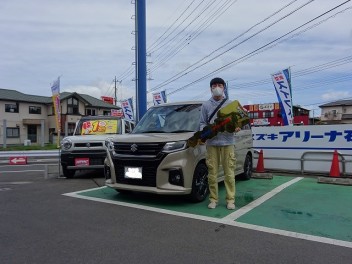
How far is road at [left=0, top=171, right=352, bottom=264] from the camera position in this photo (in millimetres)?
3750

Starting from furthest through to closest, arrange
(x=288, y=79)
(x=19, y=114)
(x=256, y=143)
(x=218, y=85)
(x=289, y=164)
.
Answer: (x=19, y=114) < (x=288, y=79) < (x=256, y=143) < (x=289, y=164) < (x=218, y=85)

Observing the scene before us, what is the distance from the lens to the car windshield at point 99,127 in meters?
10.8

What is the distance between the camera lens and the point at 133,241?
168 inches

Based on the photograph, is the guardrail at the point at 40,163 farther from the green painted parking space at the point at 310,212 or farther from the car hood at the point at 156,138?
the green painted parking space at the point at 310,212

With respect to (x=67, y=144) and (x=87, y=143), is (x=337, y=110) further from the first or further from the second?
(x=67, y=144)

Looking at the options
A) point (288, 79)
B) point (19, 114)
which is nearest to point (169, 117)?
point (288, 79)

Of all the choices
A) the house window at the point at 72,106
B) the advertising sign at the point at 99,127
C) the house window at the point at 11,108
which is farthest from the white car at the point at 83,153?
the house window at the point at 72,106

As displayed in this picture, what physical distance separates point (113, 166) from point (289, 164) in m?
5.74

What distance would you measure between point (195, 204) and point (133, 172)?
123 cm

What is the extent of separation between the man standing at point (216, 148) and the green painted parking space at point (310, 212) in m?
0.64

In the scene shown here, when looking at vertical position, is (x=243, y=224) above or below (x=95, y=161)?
below

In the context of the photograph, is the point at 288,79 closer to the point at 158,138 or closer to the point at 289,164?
the point at 289,164

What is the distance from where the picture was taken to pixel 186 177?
228 inches

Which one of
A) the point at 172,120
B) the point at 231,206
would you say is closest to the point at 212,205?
the point at 231,206
